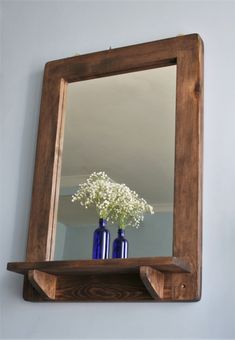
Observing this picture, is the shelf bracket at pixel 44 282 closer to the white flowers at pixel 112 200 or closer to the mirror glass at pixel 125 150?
the mirror glass at pixel 125 150

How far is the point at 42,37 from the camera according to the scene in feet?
7.20

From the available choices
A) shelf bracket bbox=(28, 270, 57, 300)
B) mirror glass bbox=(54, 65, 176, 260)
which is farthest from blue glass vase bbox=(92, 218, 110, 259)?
shelf bracket bbox=(28, 270, 57, 300)

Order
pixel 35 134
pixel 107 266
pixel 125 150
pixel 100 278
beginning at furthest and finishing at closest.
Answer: pixel 35 134 < pixel 125 150 < pixel 100 278 < pixel 107 266

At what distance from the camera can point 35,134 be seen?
206 cm

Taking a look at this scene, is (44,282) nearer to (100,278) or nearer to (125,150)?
(100,278)

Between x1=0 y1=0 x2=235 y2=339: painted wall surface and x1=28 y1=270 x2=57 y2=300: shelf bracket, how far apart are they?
7 centimetres

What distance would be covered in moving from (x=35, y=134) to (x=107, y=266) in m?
0.67

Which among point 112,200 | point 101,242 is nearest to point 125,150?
point 112,200

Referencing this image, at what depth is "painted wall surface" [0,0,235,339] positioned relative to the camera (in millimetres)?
1630

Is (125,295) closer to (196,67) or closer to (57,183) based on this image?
(57,183)

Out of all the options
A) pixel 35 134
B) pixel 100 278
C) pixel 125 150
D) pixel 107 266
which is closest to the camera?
pixel 107 266

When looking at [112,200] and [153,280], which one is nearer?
[153,280]
